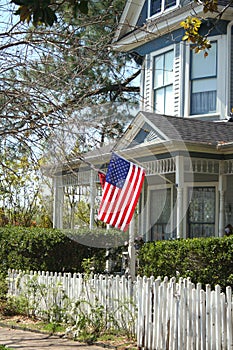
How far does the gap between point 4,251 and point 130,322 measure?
19.1 ft

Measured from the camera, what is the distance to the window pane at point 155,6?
19933mm

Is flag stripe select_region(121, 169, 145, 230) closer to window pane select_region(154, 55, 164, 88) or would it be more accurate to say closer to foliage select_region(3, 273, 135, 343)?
foliage select_region(3, 273, 135, 343)

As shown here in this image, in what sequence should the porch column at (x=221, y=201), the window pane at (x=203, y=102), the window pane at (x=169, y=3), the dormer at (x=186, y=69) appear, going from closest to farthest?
the porch column at (x=221, y=201)
the dormer at (x=186, y=69)
the window pane at (x=203, y=102)
the window pane at (x=169, y=3)

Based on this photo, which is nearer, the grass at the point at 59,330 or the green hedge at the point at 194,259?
the grass at the point at 59,330

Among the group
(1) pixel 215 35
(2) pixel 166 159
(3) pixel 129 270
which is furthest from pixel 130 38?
(3) pixel 129 270

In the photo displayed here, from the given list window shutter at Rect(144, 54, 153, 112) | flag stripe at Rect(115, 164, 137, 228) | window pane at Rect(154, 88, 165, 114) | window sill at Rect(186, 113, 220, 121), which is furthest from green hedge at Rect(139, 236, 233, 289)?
window shutter at Rect(144, 54, 153, 112)

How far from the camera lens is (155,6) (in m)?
20.1

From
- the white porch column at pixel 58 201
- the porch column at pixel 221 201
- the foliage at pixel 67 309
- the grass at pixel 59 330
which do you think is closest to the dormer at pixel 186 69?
the porch column at pixel 221 201

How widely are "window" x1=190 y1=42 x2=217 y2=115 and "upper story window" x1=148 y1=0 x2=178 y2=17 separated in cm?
209

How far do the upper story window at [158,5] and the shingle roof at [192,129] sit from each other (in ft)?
15.4

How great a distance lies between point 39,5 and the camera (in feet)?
14.0

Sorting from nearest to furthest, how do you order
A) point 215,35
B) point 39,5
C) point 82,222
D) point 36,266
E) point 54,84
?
1. point 39,5
2. point 54,84
3. point 36,266
4. point 215,35
5. point 82,222

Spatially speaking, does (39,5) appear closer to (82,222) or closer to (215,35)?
(215,35)

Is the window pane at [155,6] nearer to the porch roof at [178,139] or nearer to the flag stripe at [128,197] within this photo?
the porch roof at [178,139]
